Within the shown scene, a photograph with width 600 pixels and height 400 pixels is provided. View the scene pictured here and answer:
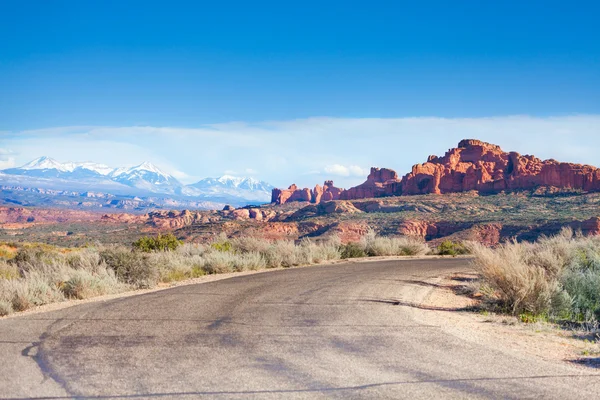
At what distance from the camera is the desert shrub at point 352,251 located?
2686cm

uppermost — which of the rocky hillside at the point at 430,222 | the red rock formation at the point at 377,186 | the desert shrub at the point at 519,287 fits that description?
the red rock formation at the point at 377,186

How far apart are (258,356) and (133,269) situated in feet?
30.8

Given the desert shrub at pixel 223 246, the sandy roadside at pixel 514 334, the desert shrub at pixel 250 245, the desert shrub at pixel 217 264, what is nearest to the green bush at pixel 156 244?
the desert shrub at pixel 223 246

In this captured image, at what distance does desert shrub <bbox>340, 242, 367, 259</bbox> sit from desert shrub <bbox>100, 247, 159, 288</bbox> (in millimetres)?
12371

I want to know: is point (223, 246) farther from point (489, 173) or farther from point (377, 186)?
point (377, 186)

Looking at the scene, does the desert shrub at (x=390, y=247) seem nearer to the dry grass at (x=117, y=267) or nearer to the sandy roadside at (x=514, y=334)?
the dry grass at (x=117, y=267)

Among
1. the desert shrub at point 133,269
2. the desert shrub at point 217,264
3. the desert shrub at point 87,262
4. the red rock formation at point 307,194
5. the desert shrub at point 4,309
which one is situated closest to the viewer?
the desert shrub at point 4,309

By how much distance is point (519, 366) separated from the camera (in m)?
6.84

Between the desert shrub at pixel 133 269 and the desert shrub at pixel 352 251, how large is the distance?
1237 cm

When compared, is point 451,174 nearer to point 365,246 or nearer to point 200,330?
point 365,246

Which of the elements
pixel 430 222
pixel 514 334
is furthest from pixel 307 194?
pixel 514 334

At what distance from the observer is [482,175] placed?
115438mm

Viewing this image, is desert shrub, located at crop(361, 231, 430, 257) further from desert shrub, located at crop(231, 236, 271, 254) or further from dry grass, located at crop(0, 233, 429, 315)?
desert shrub, located at crop(231, 236, 271, 254)

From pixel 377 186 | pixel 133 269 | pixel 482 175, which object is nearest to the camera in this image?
pixel 133 269
